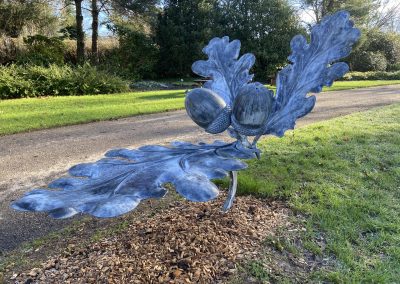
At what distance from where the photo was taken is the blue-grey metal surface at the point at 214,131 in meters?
1.78

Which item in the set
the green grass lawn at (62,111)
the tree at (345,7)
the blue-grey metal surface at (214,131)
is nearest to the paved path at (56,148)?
the green grass lawn at (62,111)

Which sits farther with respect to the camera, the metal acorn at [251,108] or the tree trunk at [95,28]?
the tree trunk at [95,28]

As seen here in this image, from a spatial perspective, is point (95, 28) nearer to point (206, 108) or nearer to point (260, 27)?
point (260, 27)

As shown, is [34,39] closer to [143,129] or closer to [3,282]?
[143,129]

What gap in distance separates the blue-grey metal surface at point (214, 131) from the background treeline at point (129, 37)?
13.3 meters

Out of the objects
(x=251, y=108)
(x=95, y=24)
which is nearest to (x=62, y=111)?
(x=251, y=108)

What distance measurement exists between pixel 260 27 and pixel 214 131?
25.5 m

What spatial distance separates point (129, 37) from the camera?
2403 cm

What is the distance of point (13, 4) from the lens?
1830cm

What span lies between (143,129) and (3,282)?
19.6 feet

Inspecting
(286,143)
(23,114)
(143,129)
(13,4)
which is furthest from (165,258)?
(13,4)

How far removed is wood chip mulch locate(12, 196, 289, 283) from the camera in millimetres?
3000

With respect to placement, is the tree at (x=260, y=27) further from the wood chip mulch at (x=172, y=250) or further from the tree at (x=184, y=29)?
the wood chip mulch at (x=172, y=250)

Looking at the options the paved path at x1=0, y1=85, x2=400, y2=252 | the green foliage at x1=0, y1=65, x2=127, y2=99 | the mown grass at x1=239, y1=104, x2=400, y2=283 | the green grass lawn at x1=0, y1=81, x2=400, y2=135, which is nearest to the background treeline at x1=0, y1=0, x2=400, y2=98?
the green foliage at x1=0, y1=65, x2=127, y2=99
